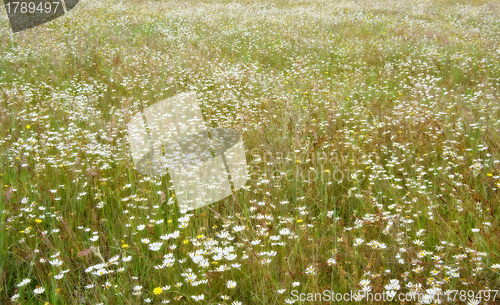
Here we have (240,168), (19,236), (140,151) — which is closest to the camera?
(19,236)

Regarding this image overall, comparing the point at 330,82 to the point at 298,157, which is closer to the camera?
the point at 298,157

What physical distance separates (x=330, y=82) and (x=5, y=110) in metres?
4.52

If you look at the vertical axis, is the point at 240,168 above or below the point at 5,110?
below

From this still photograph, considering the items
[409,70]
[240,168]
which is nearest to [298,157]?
[240,168]

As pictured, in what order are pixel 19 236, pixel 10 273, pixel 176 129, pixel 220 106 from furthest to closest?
pixel 220 106 → pixel 176 129 → pixel 19 236 → pixel 10 273

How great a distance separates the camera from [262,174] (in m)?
3.17

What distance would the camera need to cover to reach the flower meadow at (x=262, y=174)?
2035 mm

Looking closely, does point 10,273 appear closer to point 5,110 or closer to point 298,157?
point 298,157

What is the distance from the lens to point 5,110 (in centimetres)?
427

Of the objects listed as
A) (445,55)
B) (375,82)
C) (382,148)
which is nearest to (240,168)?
(382,148)

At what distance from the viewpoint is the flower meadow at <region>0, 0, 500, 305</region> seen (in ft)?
6.68

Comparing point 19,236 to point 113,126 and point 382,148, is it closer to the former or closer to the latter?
point 113,126

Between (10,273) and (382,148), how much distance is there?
3.21 meters

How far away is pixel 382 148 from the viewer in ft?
12.1
